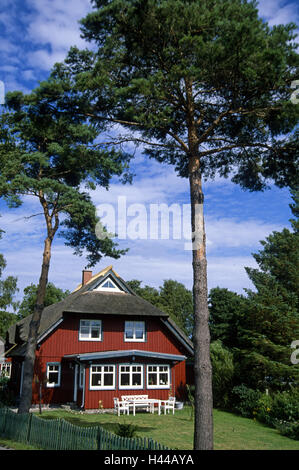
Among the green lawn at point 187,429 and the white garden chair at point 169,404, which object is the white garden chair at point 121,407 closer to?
the green lawn at point 187,429

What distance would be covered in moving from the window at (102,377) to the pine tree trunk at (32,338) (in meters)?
6.17

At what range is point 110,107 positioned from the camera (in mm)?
12883

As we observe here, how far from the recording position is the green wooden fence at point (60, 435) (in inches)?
377

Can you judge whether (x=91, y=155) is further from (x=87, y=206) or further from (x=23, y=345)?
(x=23, y=345)

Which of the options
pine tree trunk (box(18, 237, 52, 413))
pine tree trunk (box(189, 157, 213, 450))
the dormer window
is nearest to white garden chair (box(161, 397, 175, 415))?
pine tree trunk (box(18, 237, 52, 413))

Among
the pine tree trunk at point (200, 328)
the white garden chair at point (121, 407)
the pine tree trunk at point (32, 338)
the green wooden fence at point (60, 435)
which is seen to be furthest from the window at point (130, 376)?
the pine tree trunk at point (200, 328)

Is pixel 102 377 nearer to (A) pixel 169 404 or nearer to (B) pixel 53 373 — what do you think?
(B) pixel 53 373

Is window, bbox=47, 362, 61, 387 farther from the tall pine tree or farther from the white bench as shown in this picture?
the tall pine tree

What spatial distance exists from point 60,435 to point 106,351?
14004 mm

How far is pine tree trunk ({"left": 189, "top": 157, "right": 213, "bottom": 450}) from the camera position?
10.2 meters

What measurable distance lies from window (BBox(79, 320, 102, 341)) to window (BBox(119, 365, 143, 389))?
309 cm

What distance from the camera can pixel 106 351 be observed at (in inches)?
997
